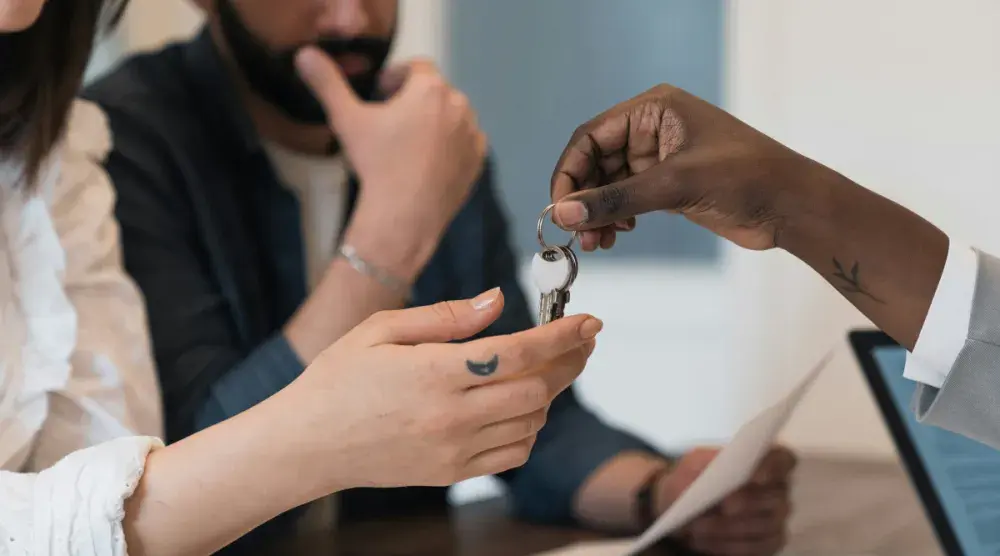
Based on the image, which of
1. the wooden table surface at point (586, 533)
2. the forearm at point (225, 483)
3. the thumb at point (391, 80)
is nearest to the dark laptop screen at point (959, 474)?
the wooden table surface at point (586, 533)

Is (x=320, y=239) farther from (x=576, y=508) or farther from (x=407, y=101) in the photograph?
(x=576, y=508)

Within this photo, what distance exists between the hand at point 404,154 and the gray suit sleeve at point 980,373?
37 centimetres

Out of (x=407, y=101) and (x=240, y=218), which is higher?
(x=407, y=101)

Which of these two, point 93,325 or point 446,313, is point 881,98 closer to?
point 446,313

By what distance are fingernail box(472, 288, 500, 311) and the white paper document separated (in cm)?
21

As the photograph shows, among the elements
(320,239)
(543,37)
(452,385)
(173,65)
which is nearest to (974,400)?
(452,385)

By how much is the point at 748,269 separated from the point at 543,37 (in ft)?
1.83

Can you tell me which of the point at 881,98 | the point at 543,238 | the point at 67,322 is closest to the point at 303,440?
the point at 543,238

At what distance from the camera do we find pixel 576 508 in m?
0.77

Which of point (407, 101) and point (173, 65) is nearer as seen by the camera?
point (407, 101)

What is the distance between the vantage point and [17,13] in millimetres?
539

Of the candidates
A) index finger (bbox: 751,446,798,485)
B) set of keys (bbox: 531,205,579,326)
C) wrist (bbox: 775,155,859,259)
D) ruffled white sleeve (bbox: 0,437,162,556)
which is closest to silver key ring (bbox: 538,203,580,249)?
set of keys (bbox: 531,205,579,326)

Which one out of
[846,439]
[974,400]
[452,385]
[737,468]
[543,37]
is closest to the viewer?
[452,385]

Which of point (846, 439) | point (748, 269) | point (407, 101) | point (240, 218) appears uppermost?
point (407, 101)
